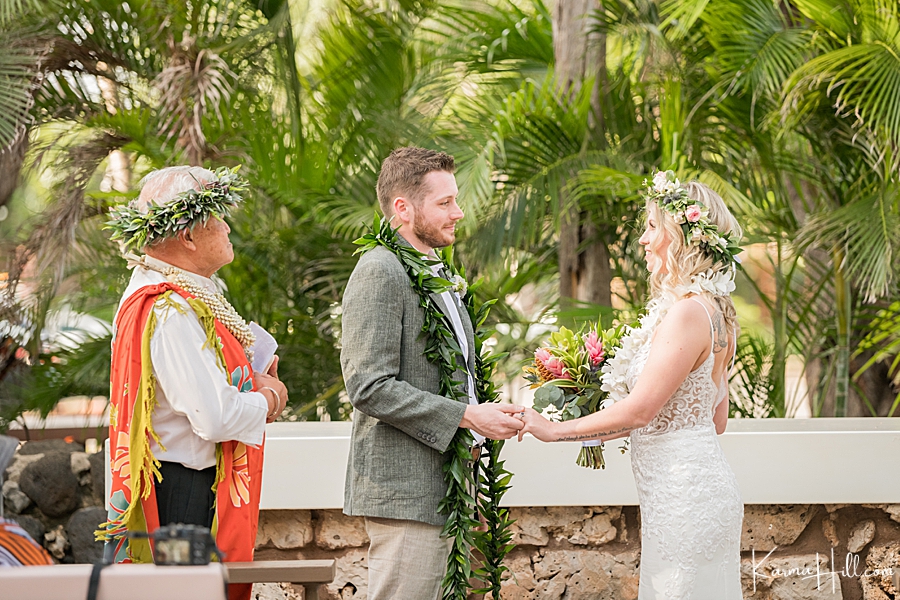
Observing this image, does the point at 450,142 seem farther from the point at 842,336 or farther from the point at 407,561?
the point at 407,561

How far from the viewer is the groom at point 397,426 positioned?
8.09 ft

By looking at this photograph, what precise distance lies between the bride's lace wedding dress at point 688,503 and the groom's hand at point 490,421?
0.42 m

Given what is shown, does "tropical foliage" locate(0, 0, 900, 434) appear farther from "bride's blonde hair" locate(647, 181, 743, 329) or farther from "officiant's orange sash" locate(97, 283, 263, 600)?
"officiant's orange sash" locate(97, 283, 263, 600)

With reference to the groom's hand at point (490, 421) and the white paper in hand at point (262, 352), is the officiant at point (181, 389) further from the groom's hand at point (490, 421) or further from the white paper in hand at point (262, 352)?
the groom's hand at point (490, 421)

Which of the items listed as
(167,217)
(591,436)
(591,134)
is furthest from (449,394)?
(591,134)

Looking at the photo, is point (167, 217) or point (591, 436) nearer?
point (167, 217)

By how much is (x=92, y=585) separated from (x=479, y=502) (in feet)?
5.00

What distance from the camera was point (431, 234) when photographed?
275 cm

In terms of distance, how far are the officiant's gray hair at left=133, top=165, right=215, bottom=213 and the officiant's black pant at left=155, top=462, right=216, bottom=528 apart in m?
0.75

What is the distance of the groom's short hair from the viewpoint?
273 cm

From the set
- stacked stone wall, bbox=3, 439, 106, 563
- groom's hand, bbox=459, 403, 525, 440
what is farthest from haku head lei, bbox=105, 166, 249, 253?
stacked stone wall, bbox=3, 439, 106, 563

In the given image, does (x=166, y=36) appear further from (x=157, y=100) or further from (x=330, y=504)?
(x=330, y=504)

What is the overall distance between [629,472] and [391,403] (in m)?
1.34

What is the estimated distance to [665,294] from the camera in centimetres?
269
